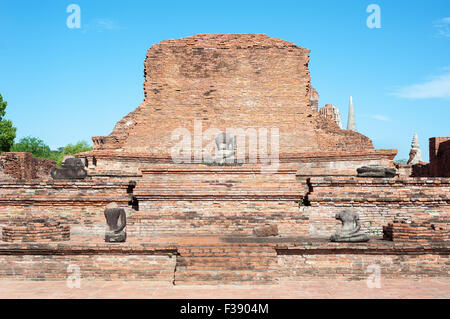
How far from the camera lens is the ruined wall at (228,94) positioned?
16.7 meters

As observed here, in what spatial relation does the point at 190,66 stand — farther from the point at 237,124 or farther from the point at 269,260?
the point at 269,260

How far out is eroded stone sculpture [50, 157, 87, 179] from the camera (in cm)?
1146

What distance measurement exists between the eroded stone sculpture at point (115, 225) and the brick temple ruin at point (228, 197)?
314mm

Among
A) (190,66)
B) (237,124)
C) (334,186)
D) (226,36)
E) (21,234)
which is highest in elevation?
(226,36)

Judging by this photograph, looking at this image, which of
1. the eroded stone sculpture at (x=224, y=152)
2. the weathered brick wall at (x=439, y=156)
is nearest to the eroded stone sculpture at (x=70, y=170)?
the eroded stone sculpture at (x=224, y=152)

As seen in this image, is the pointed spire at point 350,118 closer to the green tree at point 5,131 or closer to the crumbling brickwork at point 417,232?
the green tree at point 5,131

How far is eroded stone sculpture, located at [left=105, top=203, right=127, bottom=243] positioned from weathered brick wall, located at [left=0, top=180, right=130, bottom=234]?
7.24ft

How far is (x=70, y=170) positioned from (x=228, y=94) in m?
8.01

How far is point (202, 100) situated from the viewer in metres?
17.5

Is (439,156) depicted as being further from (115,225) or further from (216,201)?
(115,225)

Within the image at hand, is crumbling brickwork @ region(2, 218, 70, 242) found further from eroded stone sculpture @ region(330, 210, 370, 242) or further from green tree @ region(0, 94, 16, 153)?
green tree @ region(0, 94, 16, 153)

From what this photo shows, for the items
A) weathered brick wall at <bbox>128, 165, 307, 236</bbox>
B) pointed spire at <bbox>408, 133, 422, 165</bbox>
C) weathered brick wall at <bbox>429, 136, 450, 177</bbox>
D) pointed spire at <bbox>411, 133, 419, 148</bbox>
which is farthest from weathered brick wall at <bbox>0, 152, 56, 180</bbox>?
pointed spire at <bbox>411, 133, 419, 148</bbox>
